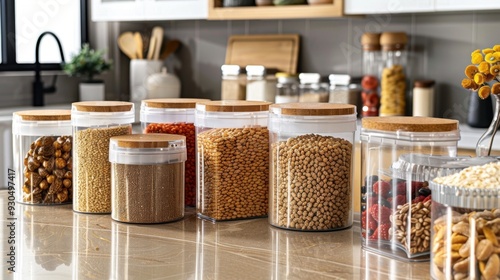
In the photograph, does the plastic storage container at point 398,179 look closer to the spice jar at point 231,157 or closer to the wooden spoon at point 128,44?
the spice jar at point 231,157

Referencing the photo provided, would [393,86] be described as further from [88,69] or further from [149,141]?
[149,141]

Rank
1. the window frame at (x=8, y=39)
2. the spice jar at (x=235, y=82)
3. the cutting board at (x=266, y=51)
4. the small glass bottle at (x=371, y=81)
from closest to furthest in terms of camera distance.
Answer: the small glass bottle at (x=371, y=81)
the spice jar at (x=235, y=82)
the cutting board at (x=266, y=51)
the window frame at (x=8, y=39)

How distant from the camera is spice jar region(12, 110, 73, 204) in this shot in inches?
67.1

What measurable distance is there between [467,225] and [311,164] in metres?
0.41

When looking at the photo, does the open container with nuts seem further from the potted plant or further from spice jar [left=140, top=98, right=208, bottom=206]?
the potted plant

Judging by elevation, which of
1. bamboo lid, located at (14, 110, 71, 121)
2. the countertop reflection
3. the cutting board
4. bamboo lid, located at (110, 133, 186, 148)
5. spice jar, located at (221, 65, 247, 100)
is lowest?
the countertop reflection

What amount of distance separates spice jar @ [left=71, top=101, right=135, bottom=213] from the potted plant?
239 cm

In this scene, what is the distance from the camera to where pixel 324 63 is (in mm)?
3729

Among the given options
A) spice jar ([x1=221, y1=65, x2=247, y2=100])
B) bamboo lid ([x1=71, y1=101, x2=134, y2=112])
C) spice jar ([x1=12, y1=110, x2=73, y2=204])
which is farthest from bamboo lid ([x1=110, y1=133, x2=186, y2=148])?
spice jar ([x1=221, y1=65, x2=247, y2=100])

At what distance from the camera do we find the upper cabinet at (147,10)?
12.3ft

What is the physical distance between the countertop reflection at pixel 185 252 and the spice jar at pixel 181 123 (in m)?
0.09

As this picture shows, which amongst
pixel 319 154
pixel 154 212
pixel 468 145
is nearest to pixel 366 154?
pixel 319 154

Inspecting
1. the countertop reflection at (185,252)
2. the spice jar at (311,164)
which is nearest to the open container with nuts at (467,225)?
the countertop reflection at (185,252)

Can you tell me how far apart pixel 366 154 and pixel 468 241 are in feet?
1.07
